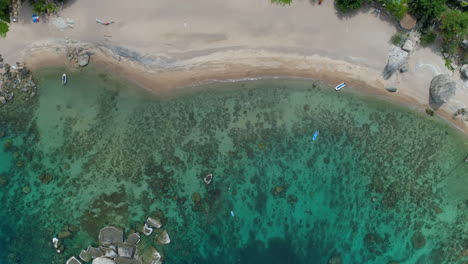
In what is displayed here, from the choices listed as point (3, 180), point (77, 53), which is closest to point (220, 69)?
point (77, 53)

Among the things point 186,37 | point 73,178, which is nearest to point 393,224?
point 186,37

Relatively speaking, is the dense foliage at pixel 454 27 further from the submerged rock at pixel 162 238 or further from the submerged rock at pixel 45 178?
the submerged rock at pixel 45 178

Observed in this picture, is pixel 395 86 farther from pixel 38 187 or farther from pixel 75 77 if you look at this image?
pixel 38 187

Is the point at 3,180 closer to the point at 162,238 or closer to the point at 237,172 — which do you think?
the point at 162,238

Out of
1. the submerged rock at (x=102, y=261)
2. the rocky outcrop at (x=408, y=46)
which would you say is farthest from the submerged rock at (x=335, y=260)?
the submerged rock at (x=102, y=261)

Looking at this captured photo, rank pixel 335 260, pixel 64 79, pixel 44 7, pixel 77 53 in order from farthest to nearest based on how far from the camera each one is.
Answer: pixel 335 260 < pixel 64 79 < pixel 77 53 < pixel 44 7

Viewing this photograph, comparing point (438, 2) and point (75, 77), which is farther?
point (75, 77)
